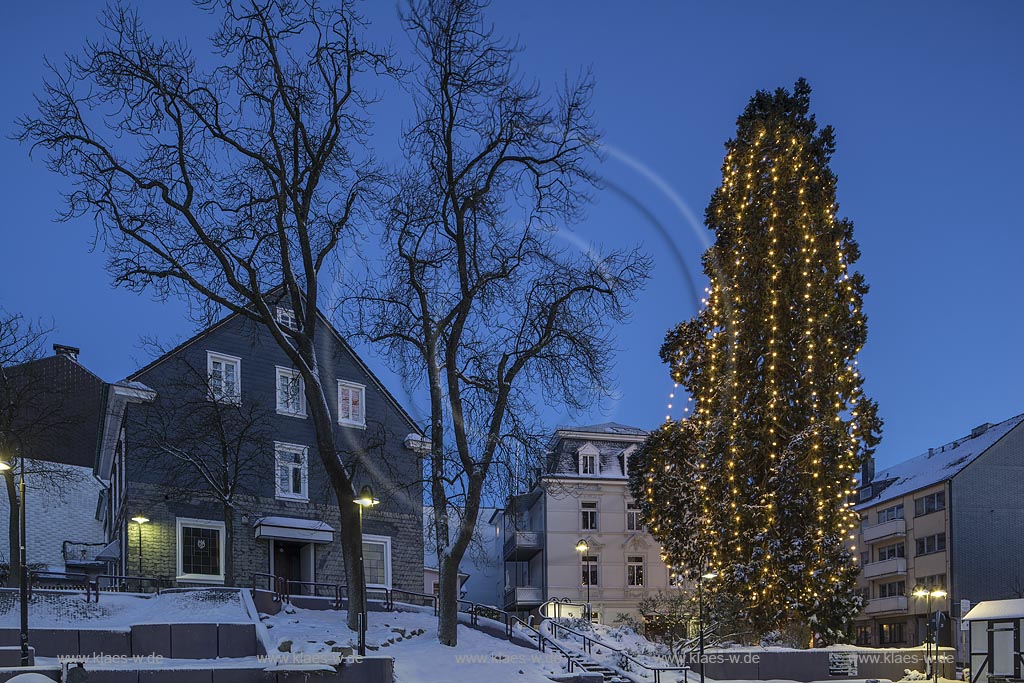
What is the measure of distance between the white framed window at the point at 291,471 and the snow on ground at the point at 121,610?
12335 millimetres

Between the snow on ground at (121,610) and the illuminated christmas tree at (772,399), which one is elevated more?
the illuminated christmas tree at (772,399)

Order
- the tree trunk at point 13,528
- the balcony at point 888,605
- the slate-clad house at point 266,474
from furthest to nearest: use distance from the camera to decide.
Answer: the balcony at point 888,605 → the slate-clad house at point 266,474 → the tree trunk at point 13,528

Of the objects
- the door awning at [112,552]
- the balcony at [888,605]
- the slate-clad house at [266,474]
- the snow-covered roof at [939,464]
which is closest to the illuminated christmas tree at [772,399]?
the slate-clad house at [266,474]

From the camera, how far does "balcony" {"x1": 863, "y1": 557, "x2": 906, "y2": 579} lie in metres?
64.1

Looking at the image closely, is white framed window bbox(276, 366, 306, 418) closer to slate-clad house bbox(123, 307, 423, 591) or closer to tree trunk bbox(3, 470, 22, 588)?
slate-clad house bbox(123, 307, 423, 591)

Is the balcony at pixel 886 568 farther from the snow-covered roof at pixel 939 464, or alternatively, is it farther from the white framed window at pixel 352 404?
the white framed window at pixel 352 404

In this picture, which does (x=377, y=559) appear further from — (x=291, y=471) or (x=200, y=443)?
(x=200, y=443)

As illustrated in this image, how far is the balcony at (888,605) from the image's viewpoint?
2547 inches

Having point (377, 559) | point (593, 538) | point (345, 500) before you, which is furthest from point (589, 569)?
point (345, 500)

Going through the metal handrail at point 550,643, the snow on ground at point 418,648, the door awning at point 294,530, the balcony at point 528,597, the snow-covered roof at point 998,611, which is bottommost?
the balcony at point 528,597

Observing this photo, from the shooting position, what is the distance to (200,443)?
38312mm

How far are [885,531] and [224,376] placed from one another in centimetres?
4568

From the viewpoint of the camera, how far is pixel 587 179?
3281 centimetres

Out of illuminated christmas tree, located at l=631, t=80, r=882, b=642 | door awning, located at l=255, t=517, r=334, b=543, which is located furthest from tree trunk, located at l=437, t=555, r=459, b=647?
door awning, located at l=255, t=517, r=334, b=543
